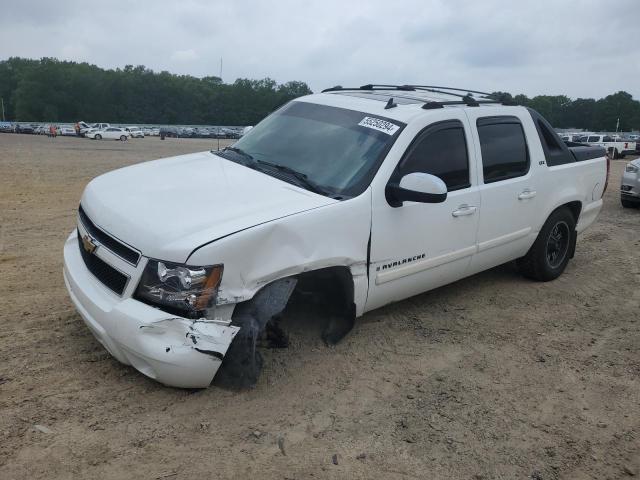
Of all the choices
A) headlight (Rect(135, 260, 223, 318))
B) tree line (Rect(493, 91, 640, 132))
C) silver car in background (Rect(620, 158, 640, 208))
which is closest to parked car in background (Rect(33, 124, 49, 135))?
silver car in background (Rect(620, 158, 640, 208))

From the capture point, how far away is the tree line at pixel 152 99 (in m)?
Result: 110

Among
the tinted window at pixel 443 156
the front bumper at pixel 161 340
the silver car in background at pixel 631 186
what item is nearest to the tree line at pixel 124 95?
the silver car in background at pixel 631 186

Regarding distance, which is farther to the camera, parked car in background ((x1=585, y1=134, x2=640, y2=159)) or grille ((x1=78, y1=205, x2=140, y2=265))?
parked car in background ((x1=585, y1=134, x2=640, y2=159))

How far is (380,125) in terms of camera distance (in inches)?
163

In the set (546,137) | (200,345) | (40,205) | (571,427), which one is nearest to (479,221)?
(546,137)

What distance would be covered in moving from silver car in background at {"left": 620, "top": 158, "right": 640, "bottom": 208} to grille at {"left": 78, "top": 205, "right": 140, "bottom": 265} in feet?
32.7

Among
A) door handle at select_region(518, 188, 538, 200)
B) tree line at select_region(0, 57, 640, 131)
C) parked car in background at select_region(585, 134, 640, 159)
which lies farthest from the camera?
tree line at select_region(0, 57, 640, 131)

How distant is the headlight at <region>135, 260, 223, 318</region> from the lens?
2998 millimetres

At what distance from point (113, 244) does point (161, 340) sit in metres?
0.68

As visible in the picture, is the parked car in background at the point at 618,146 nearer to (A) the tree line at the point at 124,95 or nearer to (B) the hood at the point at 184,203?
(B) the hood at the point at 184,203

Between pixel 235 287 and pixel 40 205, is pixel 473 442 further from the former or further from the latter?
pixel 40 205

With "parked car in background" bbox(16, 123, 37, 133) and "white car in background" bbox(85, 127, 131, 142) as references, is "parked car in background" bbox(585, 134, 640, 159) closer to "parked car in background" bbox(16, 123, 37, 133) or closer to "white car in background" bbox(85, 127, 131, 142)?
"white car in background" bbox(85, 127, 131, 142)

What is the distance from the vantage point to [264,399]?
131 inches

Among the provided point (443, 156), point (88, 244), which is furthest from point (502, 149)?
point (88, 244)
